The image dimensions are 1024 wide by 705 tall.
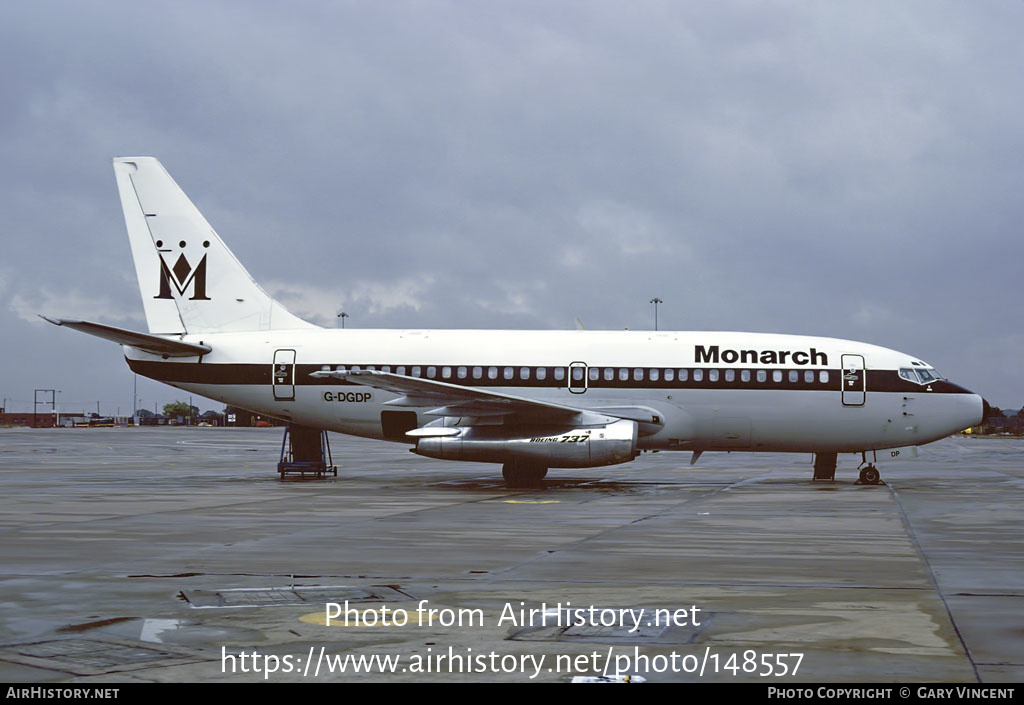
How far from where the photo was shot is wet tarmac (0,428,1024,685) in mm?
7234

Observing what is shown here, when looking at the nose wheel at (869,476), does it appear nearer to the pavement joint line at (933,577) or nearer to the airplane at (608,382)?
the airplane at (608,382)

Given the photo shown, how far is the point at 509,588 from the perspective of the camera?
34.4 ft

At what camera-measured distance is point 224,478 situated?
1233 inches

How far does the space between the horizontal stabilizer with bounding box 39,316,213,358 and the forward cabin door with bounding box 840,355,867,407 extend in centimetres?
1730

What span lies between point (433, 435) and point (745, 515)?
966 cm

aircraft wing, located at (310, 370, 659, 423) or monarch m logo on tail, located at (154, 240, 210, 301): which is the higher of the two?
monarch m logo on tail, located at (154, 240, 210, 301)

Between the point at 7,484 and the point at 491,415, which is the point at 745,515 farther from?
the point at 7,484

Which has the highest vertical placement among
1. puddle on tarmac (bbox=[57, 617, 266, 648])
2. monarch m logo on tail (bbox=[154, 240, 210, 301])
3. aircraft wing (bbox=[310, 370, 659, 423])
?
monarch m logo on tail (bbox=[154, 240, 210, 301])

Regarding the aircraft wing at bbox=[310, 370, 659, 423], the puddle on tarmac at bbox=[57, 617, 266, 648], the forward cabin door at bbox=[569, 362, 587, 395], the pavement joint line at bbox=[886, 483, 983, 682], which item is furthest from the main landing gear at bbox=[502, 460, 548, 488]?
the puddle on tarmac at bbox=[57, 617, 266, 648]

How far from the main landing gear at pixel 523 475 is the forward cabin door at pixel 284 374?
249 inches

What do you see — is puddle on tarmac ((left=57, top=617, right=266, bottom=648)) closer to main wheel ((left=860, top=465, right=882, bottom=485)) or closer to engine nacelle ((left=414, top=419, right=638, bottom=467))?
engine nacelle ((left=414, top=419, right=638, bottom=467))

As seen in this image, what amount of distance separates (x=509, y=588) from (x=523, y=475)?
17.5m

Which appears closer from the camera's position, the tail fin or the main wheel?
the main wheel

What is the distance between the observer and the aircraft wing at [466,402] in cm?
2562
